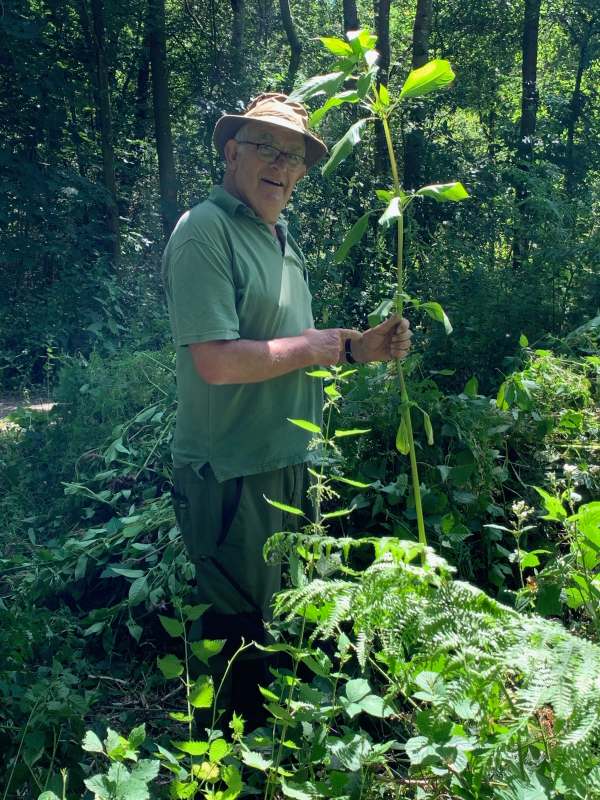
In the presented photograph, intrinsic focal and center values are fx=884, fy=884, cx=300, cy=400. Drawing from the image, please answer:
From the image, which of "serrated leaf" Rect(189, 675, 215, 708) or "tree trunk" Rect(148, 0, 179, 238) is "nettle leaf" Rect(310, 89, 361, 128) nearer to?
"serrated leaf" Rect(189, 675, 215, 708)

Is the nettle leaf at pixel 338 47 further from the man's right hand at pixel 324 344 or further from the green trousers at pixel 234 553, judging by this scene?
the green trousers at pixel 234 553

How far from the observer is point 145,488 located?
15.0 ft

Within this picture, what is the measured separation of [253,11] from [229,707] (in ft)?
54.4

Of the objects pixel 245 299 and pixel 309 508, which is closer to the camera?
pixel 245 299

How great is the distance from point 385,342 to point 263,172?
2.16ft

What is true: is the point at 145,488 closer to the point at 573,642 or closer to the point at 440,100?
the point at 573,642

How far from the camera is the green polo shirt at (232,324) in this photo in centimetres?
251

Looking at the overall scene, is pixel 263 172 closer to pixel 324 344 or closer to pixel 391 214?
pixel 324 344

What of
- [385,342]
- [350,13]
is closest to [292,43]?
[350,13]

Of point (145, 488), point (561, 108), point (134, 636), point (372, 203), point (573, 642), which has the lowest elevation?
point (134, 636)

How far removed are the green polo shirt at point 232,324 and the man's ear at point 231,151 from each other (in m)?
0.14

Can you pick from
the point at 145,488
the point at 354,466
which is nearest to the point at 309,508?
the point at 354,466

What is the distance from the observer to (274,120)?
2709 millimetres

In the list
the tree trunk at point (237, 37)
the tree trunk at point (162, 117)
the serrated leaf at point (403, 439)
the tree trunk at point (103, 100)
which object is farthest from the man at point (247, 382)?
the tree trunk at point (237, 37)
